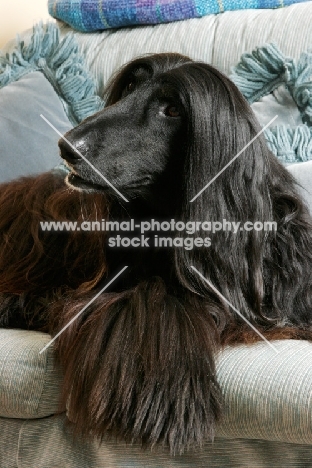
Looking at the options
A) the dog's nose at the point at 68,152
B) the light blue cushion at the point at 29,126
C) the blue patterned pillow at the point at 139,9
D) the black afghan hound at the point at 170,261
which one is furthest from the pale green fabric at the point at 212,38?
the dog's nose at the point at 68,152

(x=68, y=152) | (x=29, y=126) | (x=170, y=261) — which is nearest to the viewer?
(x=68, y=152)

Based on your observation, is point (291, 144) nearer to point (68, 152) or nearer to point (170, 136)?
point (170, 136)

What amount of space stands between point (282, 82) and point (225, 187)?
71 cm

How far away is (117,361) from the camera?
96 centimetres

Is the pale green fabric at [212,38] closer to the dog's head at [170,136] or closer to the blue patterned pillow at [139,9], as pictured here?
the blue patterned pillow at [139,9]

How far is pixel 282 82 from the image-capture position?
1690 millimetres

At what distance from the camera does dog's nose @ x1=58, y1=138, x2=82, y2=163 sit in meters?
0.98

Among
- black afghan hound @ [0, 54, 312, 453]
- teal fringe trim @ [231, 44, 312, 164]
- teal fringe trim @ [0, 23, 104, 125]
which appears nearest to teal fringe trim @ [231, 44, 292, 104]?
teal fringe trim @ [231, 44, 312, 164]

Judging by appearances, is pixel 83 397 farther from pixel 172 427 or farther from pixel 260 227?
pixel 260 227

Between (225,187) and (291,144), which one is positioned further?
(291,144)

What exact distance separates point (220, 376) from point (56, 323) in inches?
11.3

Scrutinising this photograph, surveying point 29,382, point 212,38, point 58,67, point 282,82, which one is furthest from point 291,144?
point 29,382

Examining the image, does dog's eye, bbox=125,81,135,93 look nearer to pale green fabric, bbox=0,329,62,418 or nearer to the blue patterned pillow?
pale green fabric, bbox=0,329,62,418

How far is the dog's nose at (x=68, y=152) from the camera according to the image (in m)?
0.98
